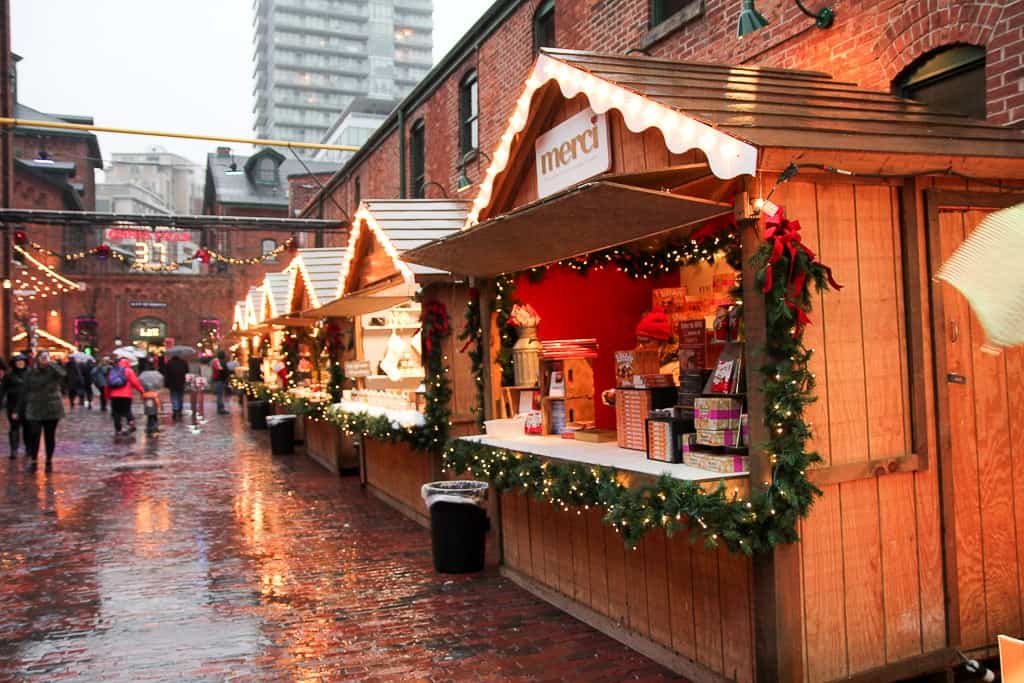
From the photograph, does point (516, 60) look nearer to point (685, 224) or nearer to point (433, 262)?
point (433, 262)

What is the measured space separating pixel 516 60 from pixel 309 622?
999cm

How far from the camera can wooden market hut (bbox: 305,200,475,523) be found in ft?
30.0

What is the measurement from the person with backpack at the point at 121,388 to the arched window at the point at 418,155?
7207 mm

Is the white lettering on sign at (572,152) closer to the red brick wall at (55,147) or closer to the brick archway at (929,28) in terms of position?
the brick archway at (929,28)

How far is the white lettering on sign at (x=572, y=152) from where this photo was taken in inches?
220

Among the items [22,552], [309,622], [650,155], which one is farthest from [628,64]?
[22,552]

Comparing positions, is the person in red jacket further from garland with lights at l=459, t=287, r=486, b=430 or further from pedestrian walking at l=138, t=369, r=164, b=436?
garland with lights at l=459, t=287, r=486, b=430

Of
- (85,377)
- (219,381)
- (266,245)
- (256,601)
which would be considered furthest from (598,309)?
(266,245)

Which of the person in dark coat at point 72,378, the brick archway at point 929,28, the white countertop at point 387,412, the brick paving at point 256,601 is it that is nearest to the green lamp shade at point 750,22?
the brick archway at point 929,28

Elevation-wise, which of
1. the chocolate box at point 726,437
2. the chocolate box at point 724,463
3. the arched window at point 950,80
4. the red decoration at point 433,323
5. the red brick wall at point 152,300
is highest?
the red brick wall at point 152,300

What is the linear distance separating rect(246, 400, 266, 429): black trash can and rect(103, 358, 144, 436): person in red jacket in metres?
2.82

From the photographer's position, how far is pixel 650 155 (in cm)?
516

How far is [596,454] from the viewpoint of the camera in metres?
5.56

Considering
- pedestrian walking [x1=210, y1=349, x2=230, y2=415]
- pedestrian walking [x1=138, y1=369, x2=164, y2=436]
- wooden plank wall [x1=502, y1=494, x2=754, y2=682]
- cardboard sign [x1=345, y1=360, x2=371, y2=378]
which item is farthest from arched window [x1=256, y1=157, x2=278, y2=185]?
wooden plank wall [x1=502, y1=494, x2=754, y2=682]
